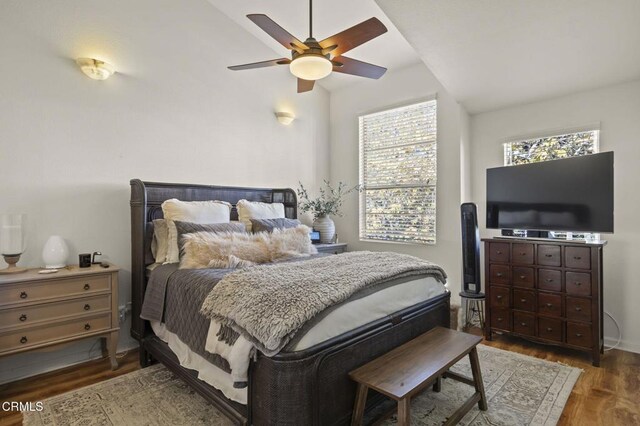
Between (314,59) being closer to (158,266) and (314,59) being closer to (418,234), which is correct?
(158,266)

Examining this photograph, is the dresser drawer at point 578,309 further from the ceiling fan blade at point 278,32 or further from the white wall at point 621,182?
the ceiling fan blade at point 278,32

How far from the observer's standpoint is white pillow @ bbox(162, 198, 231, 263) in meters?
2.75

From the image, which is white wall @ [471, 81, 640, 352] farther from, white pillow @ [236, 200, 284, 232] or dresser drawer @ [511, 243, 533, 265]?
white pillow @ [236, 200, 284, 232]

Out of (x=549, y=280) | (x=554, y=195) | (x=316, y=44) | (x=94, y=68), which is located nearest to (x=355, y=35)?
(x=316, y=44)

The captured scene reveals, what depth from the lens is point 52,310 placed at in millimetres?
2387

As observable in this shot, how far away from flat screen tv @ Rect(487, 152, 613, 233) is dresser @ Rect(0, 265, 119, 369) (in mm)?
3657

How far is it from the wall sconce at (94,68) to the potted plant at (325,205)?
2567 millimetres

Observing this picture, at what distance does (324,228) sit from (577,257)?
8.67ft

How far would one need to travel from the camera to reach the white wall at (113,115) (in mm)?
2615

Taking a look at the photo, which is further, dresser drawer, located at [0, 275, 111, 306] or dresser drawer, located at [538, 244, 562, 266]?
dresser drawer, located at [538, 244, 562, 266]

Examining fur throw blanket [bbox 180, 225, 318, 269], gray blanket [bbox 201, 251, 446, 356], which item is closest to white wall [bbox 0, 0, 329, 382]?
fur throw blanket [bbox 180, 225, 318, 269]

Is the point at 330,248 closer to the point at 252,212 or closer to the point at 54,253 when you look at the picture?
the point at 252,212

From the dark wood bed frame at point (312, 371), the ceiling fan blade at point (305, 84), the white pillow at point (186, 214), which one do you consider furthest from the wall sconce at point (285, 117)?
the dark wood bed frame at point (312, 371)

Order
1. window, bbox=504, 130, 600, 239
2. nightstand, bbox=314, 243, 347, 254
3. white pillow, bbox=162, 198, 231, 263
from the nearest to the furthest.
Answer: white pillow, bbox=162, 198, 231, 263 < window, bbox=504, 130, 600, 239 < nightstand, bbox=314, 243, 347, 254
